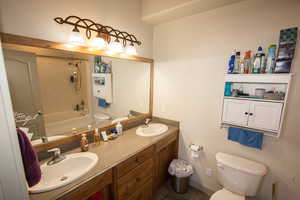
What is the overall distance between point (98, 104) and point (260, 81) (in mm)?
1779

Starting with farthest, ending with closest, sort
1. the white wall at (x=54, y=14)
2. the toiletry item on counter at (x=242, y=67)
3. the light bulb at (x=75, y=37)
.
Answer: the toiletry item on counter at (x=242, y=67) → the light bulb at (x=75, y=37) → the white wall at (x=54, y=14)

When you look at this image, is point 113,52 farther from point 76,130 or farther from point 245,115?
point 245,115

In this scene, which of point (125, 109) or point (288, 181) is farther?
point (125, 109)

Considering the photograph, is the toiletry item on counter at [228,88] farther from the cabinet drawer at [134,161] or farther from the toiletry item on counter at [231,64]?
the cabinet drawer at [134,161]

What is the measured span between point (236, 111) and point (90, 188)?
1581mm

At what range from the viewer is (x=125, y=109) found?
1996 millimetres

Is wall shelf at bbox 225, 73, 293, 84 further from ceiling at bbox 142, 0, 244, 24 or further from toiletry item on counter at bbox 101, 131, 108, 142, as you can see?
toiletry item on counter at bbox 101, 131, 108, 142

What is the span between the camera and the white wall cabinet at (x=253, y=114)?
130cm

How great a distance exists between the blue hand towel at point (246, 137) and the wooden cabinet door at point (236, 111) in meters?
0.11

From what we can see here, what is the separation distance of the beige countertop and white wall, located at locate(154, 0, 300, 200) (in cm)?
46

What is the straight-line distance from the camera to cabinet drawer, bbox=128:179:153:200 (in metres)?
1.44

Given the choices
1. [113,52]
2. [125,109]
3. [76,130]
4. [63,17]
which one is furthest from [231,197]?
[63,17]

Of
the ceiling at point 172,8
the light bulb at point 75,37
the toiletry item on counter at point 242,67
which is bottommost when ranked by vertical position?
the toiletry item on counter at point 242,67

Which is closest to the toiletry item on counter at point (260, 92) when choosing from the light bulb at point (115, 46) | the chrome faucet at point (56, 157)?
the light bulb at point (115, 46)
